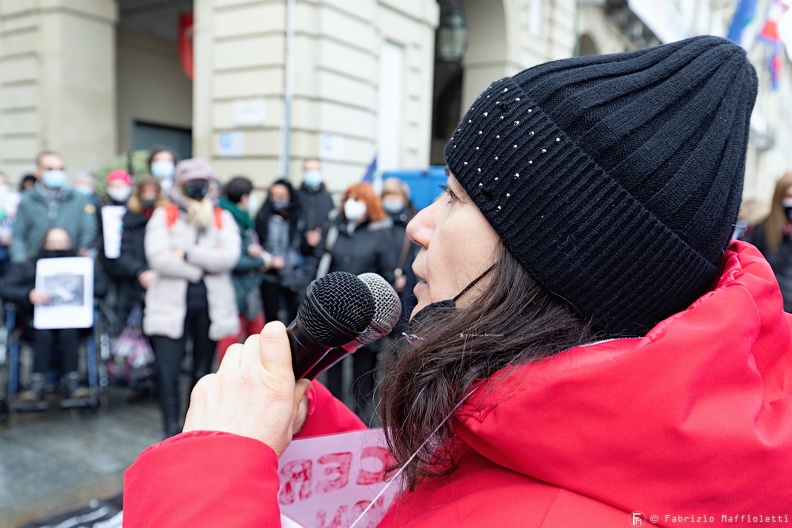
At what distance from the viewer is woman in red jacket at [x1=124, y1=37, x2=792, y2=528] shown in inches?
A: 31.6

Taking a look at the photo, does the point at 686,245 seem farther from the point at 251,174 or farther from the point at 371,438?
the point at 251,174

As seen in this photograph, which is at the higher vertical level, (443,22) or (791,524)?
(443,22)

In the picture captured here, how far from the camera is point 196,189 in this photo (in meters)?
4.58

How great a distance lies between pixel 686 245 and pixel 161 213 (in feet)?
13.7

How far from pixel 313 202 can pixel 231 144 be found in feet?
8.28

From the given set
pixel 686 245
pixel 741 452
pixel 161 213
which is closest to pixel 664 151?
pixel 686 245

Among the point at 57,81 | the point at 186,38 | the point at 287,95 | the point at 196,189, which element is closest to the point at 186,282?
the point at 196,189

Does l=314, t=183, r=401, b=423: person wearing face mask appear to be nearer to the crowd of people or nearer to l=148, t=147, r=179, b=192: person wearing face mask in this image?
the crowd of people

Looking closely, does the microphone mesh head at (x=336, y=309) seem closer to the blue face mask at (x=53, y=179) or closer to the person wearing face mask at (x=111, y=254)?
the person wearing face mask at (x=111, y=254)

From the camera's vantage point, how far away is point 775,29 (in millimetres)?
10438

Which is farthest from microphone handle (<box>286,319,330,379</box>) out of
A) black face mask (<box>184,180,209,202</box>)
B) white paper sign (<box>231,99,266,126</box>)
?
white paper sign (<box>231,99,266,126</box>)

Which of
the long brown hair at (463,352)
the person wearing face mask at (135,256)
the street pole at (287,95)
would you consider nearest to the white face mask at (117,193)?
the person wearing face mask at (135,256)

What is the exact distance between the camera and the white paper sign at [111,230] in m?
5.81

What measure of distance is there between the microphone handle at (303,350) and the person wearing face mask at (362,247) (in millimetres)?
3987
